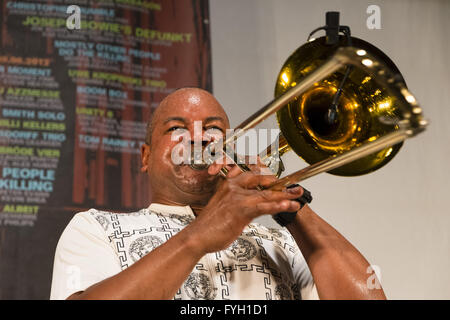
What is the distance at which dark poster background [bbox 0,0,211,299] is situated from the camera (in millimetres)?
2783

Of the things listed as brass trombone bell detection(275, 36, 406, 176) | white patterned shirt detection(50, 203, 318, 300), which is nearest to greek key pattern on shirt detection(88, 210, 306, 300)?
white patterned shirt detection(50, 203, 318, 300)

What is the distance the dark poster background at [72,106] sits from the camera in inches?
110

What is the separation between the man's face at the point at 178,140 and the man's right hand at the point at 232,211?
1.56ft

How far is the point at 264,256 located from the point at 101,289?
1.91 ft

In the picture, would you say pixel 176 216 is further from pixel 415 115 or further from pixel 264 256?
pixel 415 115

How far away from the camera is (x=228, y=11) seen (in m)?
3.53

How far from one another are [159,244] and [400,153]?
2151 mm

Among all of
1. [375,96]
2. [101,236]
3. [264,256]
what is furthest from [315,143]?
[101,236]

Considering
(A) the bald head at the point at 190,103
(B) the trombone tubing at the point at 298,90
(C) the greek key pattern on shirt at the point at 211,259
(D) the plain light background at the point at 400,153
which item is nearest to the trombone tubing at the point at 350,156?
(B) the trombone tubing at the point at 298,90

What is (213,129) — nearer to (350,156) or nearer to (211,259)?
(211,259)

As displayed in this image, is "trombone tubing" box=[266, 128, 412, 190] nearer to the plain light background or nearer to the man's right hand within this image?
the man's right hand

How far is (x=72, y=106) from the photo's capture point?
9.80 ft

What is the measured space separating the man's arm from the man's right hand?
27 centimetres

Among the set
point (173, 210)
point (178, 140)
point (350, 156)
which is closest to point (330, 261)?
point (350, 156)
